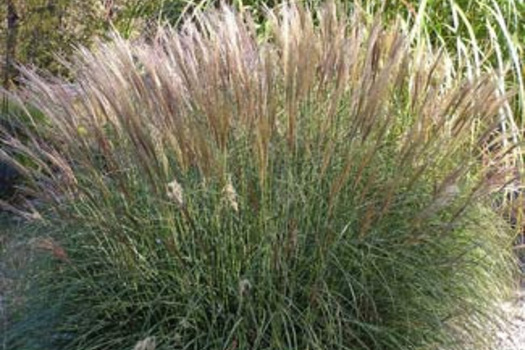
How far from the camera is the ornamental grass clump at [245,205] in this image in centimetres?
273

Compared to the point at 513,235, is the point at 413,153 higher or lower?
higher

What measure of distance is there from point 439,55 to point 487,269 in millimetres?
883

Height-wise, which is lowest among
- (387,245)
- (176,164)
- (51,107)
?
(387,245)

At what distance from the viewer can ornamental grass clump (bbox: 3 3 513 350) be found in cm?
273

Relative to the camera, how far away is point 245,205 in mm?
2803

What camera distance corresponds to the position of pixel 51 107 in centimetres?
281

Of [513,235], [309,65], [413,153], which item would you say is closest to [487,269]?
[513,235]

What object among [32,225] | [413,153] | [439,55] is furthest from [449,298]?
[32,225]

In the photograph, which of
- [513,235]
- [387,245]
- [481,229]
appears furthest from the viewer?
[513,235]

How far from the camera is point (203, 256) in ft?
9.08

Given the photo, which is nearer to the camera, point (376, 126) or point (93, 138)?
point (93, 138)

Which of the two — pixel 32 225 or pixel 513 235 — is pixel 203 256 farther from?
pixel 513 235

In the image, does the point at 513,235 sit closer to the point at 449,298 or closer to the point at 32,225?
the point at 449,298

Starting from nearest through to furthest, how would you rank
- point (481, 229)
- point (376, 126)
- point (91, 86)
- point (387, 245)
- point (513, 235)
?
point (91, 86)
point (387, 245)
point (376, 126)
point (481, 229)
point (513, 235)
